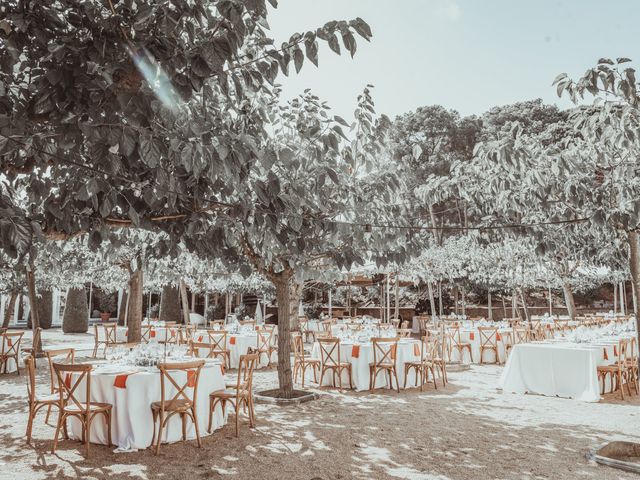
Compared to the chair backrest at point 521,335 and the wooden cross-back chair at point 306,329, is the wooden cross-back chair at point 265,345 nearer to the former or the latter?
the wooden cross-back chair at point 306,329

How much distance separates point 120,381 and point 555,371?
677cm

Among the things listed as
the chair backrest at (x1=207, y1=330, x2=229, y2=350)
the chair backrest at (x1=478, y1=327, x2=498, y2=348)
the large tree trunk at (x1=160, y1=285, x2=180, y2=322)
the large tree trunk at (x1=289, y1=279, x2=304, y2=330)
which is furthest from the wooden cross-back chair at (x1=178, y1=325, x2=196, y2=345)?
the large tree trunk at (x1=160, y1=285, x2=180, y2=322)

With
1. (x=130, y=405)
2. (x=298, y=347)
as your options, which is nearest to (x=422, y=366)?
(x=298, y=347)

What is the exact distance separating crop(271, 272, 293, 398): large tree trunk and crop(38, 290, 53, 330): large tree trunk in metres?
19.9

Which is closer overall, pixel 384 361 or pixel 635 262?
pixel 635 262

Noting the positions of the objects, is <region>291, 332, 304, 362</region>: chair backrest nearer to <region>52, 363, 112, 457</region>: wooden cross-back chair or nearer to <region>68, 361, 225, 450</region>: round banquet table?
<region>68, 361, 225, 450</region>: round banquet table

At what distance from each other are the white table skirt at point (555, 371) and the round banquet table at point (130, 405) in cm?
566

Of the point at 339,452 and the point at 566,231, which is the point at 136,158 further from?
the point at 566,231

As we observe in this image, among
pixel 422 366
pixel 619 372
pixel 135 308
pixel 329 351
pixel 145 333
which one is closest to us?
pixel 619 372

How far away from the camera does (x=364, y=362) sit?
30.0ft

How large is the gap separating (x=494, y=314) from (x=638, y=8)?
75.3ft

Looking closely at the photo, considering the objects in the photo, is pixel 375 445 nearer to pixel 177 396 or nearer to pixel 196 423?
pixel 196 423

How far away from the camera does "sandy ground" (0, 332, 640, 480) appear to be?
4766mm

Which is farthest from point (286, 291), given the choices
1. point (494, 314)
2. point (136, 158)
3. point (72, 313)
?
point (494, 314)
